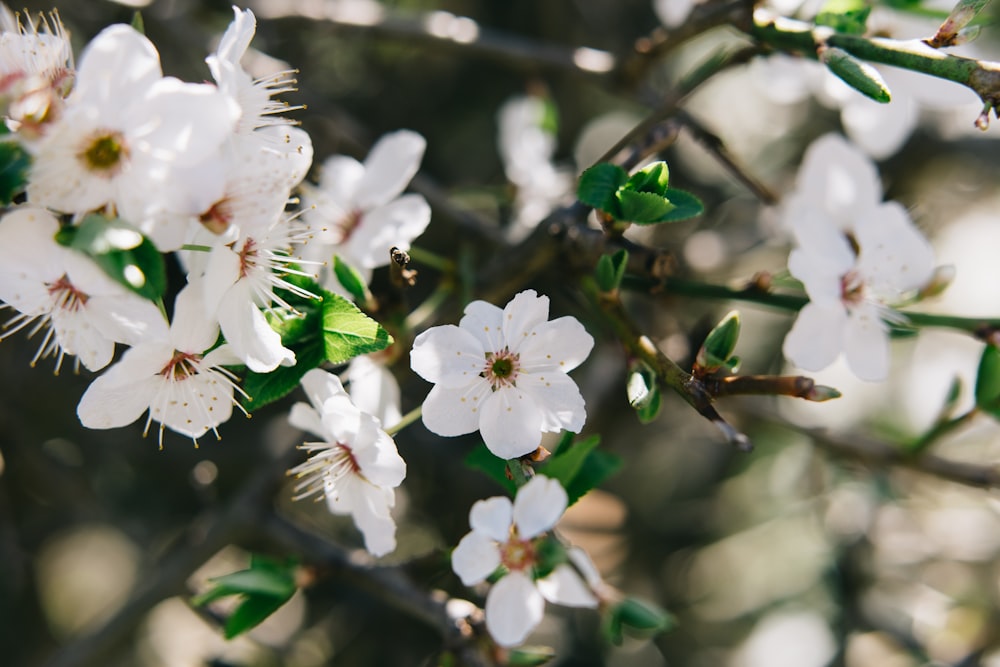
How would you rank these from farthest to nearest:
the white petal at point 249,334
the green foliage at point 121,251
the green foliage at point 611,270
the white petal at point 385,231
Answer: the white petal at point 385,231, the green foliage at point 611,270, the white petal at point 249,334, the green foliage at point 121,251

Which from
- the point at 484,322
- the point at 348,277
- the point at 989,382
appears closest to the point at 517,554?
the point at 484,322

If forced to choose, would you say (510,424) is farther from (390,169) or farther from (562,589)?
(390,169)

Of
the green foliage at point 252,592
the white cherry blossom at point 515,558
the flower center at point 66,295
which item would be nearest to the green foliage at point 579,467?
the white cherry blossom at point 515,558

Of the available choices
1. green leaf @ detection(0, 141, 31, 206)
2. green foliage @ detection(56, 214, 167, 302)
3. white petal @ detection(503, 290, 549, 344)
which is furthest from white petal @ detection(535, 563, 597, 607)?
green leaf @ detection(0, 141, 31, 206)

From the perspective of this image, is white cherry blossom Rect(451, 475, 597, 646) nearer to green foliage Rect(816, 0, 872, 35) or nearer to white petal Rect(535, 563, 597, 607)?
white petal Rect(535, 563, 597, 607)

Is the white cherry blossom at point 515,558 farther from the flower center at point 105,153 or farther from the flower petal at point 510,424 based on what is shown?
the flower center at point 105,153

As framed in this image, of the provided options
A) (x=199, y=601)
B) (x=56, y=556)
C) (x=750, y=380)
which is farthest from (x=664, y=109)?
(x=56, y=556)
